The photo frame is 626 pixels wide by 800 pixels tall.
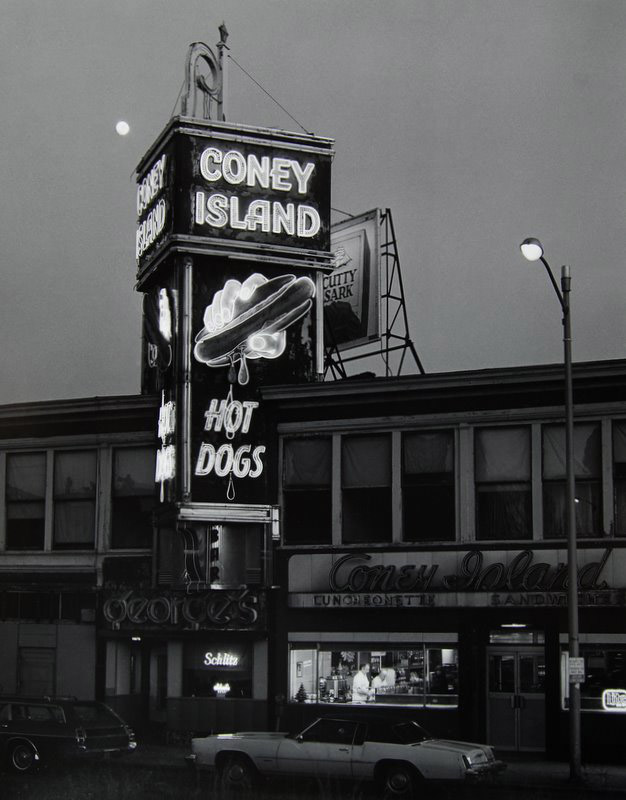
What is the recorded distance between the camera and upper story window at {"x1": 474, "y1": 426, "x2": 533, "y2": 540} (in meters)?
29.8

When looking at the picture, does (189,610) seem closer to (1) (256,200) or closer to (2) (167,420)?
(2) (167,420)

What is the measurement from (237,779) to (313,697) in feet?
27.2

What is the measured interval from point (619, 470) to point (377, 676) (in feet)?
24.9

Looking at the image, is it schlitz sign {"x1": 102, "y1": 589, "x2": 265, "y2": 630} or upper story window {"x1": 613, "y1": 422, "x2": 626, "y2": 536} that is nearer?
Answer: upper story window {"x1": 613, "y1": 422, "x2": 626, "y2": 536}

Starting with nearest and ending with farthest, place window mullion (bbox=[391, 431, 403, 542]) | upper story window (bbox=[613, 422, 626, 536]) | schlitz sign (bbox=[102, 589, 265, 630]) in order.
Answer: upper story window (bbox=[613, 422, 626, 536]) → window mullion (bbox=[391, 431, 403, 542]) → schlitz sign (bbox=[102, 589, 265, 630])

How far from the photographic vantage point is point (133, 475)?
34.7m

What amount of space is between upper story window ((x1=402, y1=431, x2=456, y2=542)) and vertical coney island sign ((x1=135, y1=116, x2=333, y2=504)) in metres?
3.78

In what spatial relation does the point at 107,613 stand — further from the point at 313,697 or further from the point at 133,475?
the point at 313,697

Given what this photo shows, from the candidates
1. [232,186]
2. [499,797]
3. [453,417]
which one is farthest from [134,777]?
[232,186]

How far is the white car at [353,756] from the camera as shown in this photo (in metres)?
21.8

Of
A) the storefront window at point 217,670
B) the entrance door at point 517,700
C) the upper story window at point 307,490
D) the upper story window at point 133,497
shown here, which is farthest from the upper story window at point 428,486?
the upper story window at point 133,497

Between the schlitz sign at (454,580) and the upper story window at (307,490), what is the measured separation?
2.24 ft

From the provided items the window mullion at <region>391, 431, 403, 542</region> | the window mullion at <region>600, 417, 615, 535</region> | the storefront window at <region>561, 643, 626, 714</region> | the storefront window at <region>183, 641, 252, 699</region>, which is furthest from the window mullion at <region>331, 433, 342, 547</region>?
the storefront window at <region>561, 643, 626, 714</region>

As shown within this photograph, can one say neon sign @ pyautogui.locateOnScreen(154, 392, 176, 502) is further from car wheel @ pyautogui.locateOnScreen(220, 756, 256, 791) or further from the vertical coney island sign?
car wheel @ pyautogui.locateOnScreen(220, 756, 256, 791)
